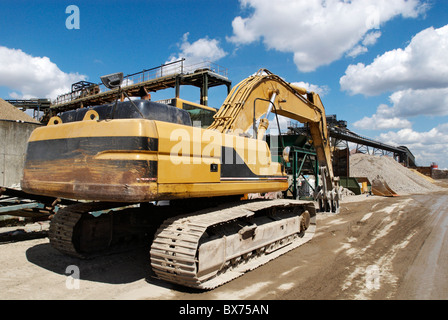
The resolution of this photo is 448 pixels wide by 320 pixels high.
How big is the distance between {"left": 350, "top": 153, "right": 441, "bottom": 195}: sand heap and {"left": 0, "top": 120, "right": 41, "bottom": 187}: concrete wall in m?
28.3

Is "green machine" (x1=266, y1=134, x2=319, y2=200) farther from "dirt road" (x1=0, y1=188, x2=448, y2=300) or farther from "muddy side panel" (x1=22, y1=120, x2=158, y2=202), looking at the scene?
"muddy side panel" (x1=22, y1=120, x2=158, y2=202)

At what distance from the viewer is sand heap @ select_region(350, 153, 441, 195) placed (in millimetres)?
29211

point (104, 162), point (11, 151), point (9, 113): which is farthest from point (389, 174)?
point (104, 162)

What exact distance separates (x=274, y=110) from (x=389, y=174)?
29.4 metres

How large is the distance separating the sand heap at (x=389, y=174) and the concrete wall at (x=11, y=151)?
92.9 ft

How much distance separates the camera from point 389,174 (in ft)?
105

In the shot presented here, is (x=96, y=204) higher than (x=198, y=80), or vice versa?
(x=198, y=80)

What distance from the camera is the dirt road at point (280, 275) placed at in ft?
12.7

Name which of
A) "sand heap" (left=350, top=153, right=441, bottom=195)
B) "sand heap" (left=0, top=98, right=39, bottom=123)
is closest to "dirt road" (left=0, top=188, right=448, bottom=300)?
"sand heap" (left=0, top=98, right=39, bottom=123)

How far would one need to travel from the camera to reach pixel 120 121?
373 centimetres

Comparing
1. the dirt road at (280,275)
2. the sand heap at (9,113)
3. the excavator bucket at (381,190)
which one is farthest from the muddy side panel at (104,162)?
the excavator bucket at (381,190)
